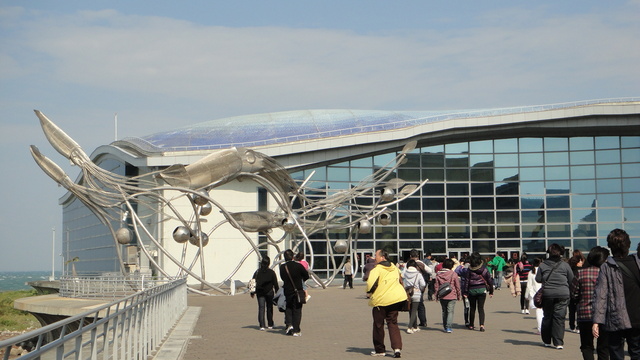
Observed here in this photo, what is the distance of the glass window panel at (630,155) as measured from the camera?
46.7 metres

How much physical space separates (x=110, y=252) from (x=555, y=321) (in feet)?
139

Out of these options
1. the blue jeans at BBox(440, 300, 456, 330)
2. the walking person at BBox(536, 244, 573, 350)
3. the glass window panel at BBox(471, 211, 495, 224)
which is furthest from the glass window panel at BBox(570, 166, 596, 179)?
the walking person at BBox(536, 244, 573, 350)

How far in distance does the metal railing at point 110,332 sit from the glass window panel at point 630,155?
115ft

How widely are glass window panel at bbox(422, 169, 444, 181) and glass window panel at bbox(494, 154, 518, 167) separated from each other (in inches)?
121

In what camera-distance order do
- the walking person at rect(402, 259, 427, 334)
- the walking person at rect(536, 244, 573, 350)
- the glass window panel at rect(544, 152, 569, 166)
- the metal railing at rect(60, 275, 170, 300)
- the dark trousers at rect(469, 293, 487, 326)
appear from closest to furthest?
the walking person at rect(536, 244, 573, 350), the dark trousers at rect(469, 293, 487, 326), the walking person at rect(402, 259, 427, 334), the metal railing at rect(60, 275, 170, 300), the glass window panel at rect(544, 152, 569, 166)

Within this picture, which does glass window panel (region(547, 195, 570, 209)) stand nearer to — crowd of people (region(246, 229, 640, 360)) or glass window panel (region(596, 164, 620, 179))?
glass window panel (region(596, 164, 620, 179))

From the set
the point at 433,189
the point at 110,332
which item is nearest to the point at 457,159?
the point at 433,189

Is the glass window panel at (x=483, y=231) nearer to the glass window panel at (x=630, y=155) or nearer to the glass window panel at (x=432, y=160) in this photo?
the glass window panel at (x=432, y=160)

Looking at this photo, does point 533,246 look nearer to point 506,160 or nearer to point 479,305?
point 506,160

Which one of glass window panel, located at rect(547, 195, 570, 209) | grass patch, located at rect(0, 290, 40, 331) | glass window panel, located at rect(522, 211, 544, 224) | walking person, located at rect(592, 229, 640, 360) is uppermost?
glass window panel, located at rect(547, 195, 570, 209)

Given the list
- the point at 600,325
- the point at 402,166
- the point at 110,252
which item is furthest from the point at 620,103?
the point at 600,325

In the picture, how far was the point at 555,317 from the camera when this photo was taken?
13.4m

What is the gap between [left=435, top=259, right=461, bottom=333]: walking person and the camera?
1636 cm

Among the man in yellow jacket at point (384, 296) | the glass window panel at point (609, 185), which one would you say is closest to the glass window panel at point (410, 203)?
the glass window panel at point (609, 185)
